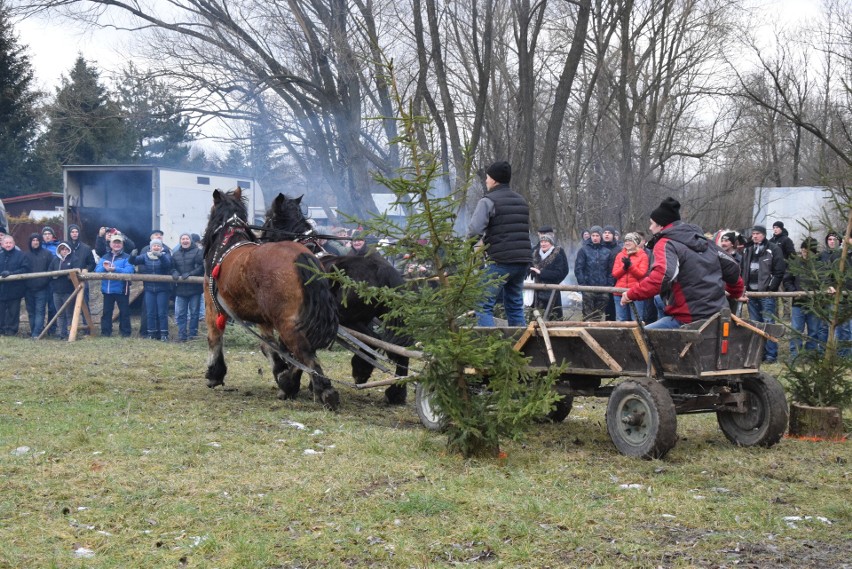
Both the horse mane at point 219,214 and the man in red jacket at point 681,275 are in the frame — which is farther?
the horse mane at point 219,214

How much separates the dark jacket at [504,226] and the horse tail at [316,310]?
1.56 m

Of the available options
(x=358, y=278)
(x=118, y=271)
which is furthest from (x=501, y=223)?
(x=118, y=271)

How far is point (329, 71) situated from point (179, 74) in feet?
11.2

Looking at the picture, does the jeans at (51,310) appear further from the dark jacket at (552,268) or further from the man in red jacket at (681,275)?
the man in red jacket at (681,275)

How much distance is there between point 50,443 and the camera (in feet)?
23.3

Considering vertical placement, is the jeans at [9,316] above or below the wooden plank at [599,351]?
below

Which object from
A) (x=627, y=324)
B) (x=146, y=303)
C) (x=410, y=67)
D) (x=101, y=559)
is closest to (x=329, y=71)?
(x=410, y=67)

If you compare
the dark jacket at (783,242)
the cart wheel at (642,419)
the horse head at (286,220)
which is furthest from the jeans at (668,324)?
the dark jacket at (783,242)

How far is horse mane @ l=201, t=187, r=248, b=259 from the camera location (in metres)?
10.5

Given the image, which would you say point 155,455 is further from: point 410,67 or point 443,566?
point 410,67

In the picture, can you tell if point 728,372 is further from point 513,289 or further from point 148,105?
point 148,105

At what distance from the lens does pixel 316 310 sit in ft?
30.0

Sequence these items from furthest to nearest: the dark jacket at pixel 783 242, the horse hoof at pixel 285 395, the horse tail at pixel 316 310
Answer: the dark jacket at pixel 783 242 < the horse hoof at pixel 285 395 < the horse tail at pixel 316 310

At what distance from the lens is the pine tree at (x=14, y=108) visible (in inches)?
1369
